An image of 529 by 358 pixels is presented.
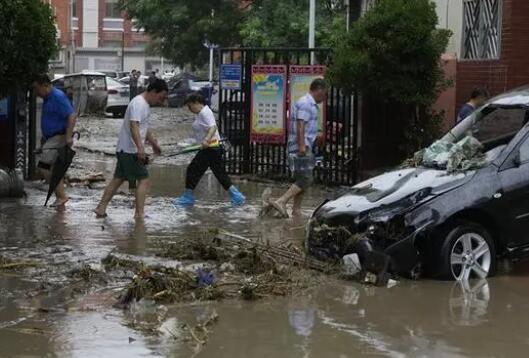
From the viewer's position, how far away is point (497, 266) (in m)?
8.47

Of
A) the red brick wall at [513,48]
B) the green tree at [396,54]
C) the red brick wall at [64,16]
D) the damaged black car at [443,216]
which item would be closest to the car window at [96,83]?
the green tree at [396,54]

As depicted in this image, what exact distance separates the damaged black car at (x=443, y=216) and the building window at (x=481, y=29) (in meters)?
5.10

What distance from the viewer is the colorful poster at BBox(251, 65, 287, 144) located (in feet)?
49.6

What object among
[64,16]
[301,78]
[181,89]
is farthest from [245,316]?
[64,16]

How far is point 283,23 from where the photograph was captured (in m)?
33.6

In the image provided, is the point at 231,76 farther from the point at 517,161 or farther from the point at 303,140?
the point at 517,161

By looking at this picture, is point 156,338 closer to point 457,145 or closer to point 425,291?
point 425,291

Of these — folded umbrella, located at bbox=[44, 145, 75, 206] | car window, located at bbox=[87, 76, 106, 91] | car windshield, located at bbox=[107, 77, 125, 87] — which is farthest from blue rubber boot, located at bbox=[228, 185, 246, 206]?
car windshield, located at bbox=[107, 77, 125, 87]

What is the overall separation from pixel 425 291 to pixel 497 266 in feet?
3.72

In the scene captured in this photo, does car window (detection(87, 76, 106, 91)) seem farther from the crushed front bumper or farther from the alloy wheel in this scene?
the alloy wheel

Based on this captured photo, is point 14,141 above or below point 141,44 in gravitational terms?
below

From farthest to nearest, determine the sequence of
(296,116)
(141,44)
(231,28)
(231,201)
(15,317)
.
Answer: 1. (141,44)
2. (231,28)
3. (231,201)
4. (296,116)
5. (15,317)

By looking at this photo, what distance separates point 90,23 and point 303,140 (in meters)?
64.2

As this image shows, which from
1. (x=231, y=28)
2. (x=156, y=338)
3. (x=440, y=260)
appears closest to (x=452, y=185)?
(x=440, y=260)
